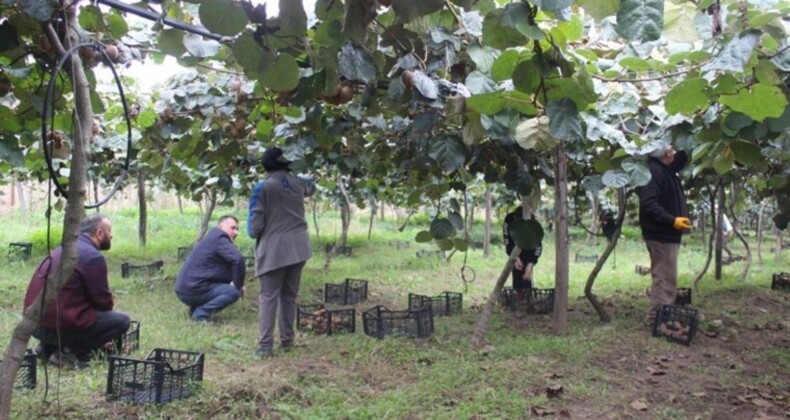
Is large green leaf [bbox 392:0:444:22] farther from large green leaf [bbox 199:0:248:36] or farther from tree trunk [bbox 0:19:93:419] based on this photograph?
tree trunk [bbox 0:19:93:419]

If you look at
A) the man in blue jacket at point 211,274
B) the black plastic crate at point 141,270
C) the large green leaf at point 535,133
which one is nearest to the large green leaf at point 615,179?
the large green leaf at point 535,133

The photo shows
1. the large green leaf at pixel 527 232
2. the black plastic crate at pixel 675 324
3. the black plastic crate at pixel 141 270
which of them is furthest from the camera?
the black plastic crate at pixel 141 270

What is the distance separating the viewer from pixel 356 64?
160cm

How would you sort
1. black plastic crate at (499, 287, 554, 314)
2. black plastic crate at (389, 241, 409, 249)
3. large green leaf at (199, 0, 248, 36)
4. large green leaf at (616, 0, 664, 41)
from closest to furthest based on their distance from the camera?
large green leaf at (616, 0, 664, 41)
large green leaf at (199, 0, 248, 36)
black plastic crate at (499, 287, 554, 314)
black plastic crate at (389, 241, 409, 249)

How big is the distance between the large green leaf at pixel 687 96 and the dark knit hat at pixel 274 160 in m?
2.58

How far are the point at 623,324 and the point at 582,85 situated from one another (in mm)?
3824

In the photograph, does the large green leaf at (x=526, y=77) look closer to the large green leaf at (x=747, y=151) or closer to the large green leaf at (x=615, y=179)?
the large green leaf at (x=747, y=151)

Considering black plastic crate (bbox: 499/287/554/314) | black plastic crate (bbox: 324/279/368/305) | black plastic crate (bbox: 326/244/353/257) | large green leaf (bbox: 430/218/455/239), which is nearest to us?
large green leaf (bbox: 430/218/455/239)

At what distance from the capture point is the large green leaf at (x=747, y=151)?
2.61 meters

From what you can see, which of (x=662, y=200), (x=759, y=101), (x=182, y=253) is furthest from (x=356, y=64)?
(x=182, y=253)

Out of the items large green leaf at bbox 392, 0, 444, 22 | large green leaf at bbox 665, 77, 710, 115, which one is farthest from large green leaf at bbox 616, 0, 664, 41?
large green leaf at bbox 665, 77, 710, 115

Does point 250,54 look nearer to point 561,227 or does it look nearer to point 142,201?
point 561,227

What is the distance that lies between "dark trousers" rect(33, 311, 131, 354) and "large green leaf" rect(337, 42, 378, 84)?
2819 mm

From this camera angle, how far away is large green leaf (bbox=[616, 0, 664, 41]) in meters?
1.13
